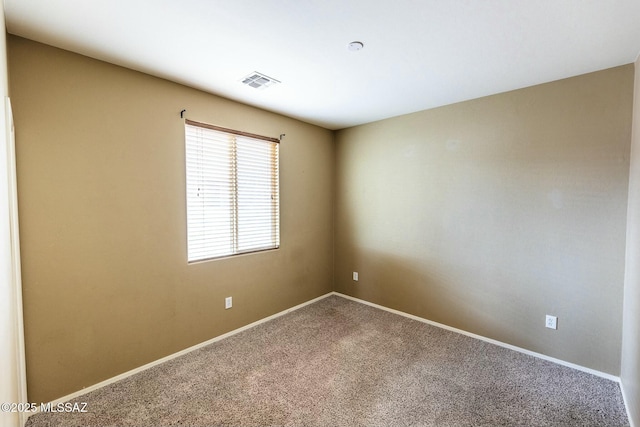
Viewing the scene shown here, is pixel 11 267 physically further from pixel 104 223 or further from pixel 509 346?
pixel 509 346

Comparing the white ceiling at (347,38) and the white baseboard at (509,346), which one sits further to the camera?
the white baseboard at (509,346)

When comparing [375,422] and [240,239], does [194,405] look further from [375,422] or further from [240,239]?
[240,239]

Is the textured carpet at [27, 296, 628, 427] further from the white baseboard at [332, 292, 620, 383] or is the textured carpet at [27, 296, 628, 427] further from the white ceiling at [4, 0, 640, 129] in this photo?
the white ceiling at [4, 0, 640, 129]

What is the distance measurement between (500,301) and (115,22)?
3810 millimetres

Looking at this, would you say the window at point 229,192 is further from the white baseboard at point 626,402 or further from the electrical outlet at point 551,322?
the white baseboard at point 626,402

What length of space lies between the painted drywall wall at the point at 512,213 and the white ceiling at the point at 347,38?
425 mm

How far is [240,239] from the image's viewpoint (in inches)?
120

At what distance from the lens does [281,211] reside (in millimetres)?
3469

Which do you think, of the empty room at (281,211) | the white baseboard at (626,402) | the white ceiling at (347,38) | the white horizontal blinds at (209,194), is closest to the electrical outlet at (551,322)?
the empty room at (281,211)

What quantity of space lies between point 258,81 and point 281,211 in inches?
60.8

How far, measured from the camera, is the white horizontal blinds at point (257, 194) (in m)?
3.05

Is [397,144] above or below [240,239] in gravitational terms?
above

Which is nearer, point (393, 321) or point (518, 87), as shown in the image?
Result: point (518, 87)

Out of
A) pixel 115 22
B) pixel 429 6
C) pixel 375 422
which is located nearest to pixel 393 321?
pixel 375 422
